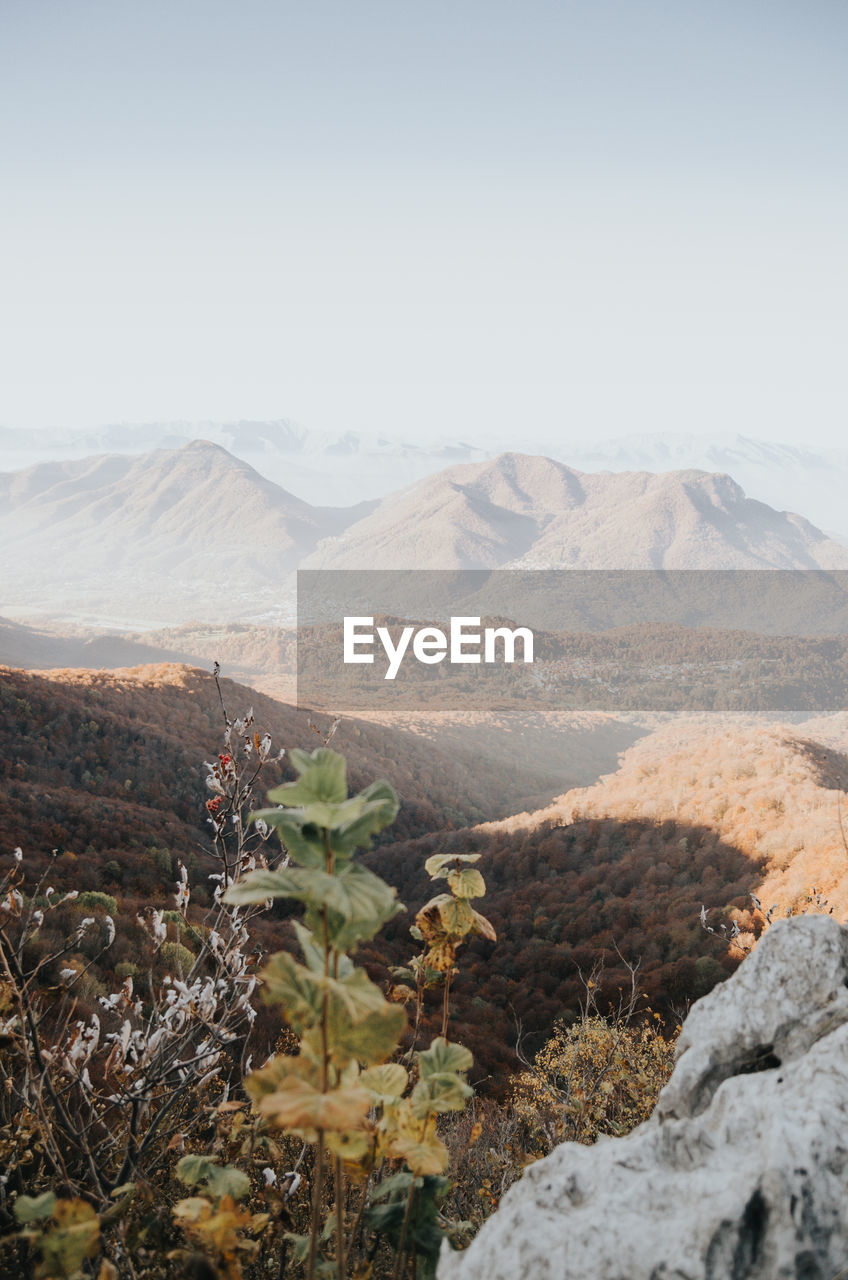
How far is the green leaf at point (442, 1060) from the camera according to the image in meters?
1.86

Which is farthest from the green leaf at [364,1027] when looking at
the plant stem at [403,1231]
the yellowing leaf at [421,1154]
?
the plant stem at [403,1231]

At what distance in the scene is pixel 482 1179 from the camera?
4539 mm

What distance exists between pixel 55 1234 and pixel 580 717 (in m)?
72.5

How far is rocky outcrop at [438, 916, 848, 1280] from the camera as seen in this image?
1.41m

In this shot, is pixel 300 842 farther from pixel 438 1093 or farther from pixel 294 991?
pixel 438 1093

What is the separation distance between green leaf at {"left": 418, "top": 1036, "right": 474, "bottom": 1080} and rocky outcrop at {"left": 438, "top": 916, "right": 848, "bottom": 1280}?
0.33 metres

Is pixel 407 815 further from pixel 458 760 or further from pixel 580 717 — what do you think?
pixel 580 717

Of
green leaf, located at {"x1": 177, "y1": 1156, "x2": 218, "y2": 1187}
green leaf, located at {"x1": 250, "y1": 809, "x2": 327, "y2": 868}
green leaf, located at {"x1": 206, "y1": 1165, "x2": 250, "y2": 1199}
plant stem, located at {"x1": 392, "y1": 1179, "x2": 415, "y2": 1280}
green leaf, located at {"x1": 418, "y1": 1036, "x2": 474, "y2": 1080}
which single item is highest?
green leaf, located at {"x1": 250, "y1": 809, "x2": 327, "y2": 868}

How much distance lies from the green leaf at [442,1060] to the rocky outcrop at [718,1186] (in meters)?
0.33

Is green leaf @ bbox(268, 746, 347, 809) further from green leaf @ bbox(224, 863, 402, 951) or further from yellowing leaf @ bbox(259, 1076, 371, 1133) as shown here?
yellowing leaf @ bbox(259, 1076, 371, 1133)

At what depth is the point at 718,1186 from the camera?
1.51 m
